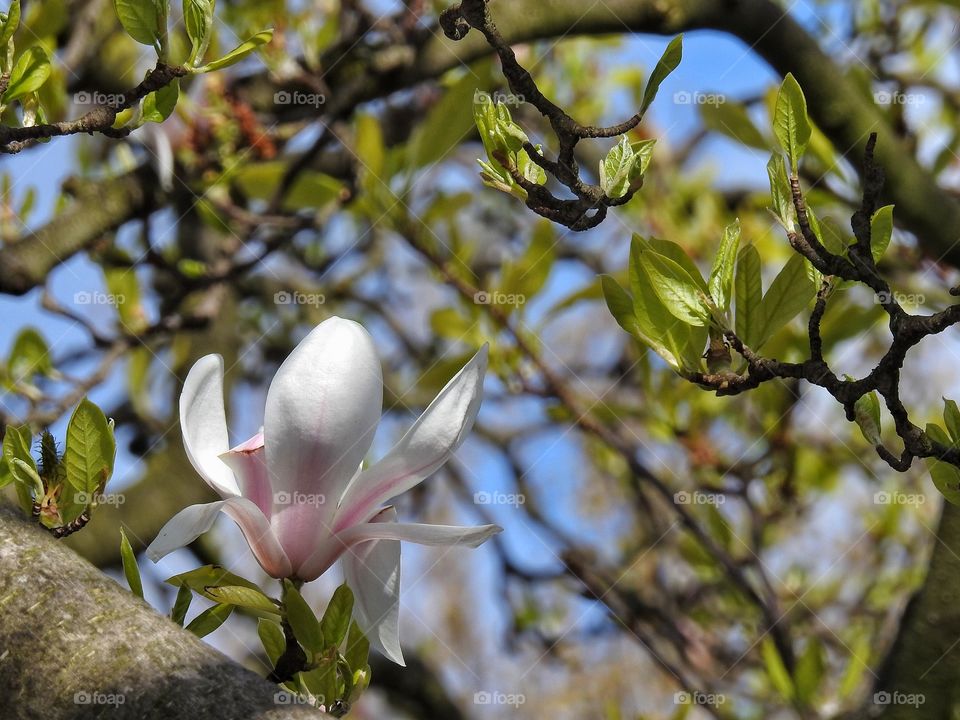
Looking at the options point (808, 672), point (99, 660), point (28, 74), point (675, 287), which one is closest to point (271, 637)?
point (99, 660)

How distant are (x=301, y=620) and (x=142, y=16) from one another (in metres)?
0.48

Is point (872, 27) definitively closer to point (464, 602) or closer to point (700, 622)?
point (700, 622)

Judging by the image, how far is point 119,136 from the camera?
84 cm

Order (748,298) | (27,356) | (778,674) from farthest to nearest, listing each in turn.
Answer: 1. (27,356)
2. (778,674)
3. (748,298)

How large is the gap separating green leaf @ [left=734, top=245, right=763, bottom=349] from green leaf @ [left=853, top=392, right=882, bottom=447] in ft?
0.32

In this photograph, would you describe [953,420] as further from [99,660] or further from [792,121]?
[99,660]

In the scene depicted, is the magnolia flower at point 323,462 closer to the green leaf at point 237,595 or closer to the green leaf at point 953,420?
the green leaf at point 237,595

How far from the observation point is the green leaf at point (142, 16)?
0.75 meters

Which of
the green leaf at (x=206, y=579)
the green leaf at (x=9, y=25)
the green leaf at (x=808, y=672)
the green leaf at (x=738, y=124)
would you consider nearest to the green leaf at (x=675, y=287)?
the green leaf at (x=206, y=579)

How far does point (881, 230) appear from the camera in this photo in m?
0.73

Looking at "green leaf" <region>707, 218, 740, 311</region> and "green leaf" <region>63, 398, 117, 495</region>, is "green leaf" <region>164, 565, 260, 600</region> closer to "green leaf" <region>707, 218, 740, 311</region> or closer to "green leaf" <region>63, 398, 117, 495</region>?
"green leaf" <region>63, 398, 117, 495</region>

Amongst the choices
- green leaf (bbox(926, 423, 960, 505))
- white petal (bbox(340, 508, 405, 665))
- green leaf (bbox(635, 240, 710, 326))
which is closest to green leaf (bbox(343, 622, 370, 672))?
white petal (bbox(340, 508, 405, 665))

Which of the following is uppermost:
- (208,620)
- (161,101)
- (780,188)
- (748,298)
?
(780,188)

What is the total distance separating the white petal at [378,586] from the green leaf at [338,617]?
0.05 m
